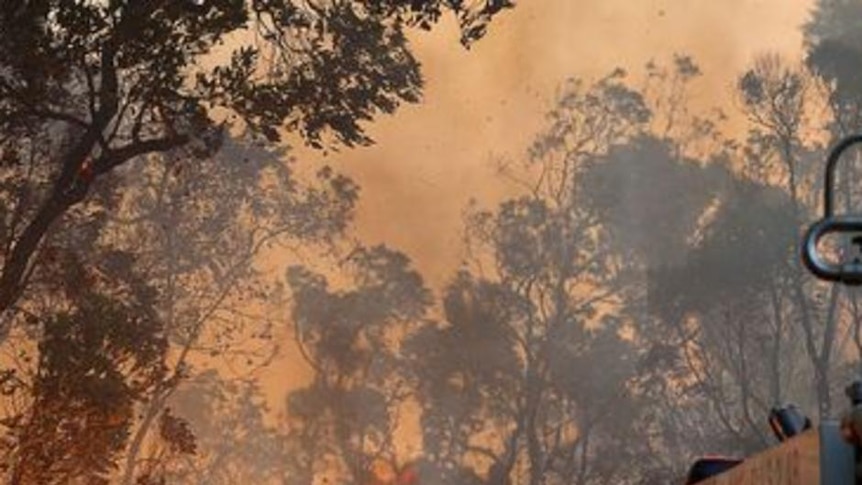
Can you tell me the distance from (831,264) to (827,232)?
0.28ft

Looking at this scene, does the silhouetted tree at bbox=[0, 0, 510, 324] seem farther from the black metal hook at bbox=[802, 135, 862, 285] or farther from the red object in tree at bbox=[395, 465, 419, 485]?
the red object in tree at bbox=[395, 465, 419, 485]

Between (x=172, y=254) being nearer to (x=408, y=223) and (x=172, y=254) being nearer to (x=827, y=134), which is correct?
(x=408, y=223)

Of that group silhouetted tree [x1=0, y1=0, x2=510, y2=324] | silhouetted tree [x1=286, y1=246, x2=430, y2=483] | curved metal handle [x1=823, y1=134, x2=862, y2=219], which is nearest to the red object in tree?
silhouetted tree [x1=286, y1=246, x2=430, y2=483]

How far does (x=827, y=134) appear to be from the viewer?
149 ft

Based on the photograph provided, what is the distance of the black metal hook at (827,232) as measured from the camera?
2.95 m

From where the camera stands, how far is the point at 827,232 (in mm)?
3051

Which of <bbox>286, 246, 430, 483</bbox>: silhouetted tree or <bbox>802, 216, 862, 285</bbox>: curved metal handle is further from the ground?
<bbox>286, 246, 430, 483</bbox>: silhouetted tree

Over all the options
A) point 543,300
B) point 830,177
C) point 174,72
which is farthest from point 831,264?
point 543,300

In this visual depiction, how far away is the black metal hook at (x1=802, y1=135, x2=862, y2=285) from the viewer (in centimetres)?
295

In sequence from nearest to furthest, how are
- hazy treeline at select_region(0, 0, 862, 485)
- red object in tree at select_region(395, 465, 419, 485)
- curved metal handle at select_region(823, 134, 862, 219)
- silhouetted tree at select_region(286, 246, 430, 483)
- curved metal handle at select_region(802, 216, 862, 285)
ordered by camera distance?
curved metal handle at select_region(802, 216, 862, 285) → curved metal handle at select_region(823, 134, 862, 219) → hazy treeline at select_region(0, 0, 862, 485) → silhouetted tree at select_region(286, 246, 430, 483) → red object in tree at select_region(395, 465, 419, 485)

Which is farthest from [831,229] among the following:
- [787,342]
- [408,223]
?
[408,223]

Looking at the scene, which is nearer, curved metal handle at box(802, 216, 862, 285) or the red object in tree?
curved metal handle at box(802, 216, 862, 285)

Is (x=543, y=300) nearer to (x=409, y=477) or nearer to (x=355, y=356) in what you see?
(x=355, y=356)

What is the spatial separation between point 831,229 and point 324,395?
48.1 m
